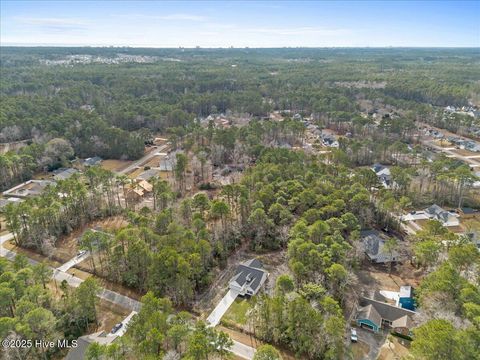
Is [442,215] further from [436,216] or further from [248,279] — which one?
[248,279]

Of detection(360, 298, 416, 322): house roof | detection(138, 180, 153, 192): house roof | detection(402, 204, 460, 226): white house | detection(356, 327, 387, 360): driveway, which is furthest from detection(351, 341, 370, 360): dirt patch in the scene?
detection(138, 180, 153, 192): house roof

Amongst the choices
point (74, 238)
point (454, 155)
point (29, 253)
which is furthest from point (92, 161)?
point (454, 155)

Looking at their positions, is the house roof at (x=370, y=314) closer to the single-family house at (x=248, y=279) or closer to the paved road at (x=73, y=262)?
the single-family house at (x=248, y=279)

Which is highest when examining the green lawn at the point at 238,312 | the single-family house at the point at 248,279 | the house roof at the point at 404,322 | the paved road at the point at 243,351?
the single-family house at the point at 248,279

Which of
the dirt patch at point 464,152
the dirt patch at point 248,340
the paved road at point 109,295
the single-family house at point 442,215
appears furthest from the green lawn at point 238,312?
the dirt patch at point 464,152

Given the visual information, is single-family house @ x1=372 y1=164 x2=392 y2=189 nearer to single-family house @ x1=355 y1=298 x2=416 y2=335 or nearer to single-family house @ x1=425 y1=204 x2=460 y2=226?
single-family house @ x1=425 y1=204 x2=460 y2=226

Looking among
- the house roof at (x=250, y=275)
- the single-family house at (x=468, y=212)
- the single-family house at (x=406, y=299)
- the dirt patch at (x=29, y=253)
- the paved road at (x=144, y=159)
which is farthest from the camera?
the paved road at (x=144, y=159)
